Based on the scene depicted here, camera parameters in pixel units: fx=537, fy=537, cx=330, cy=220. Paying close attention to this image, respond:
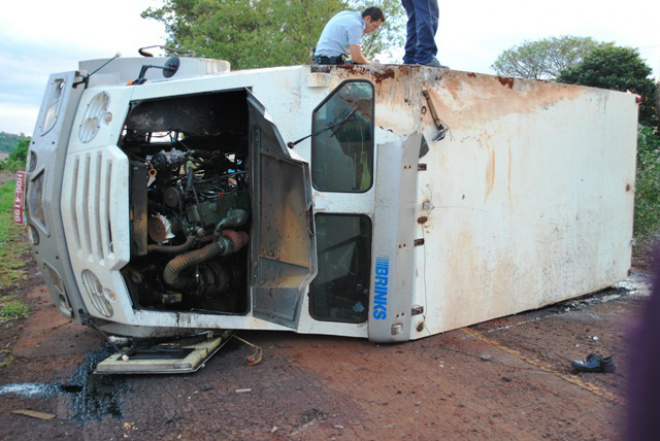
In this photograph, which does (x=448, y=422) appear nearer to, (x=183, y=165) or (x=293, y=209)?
(x=293, y=209)

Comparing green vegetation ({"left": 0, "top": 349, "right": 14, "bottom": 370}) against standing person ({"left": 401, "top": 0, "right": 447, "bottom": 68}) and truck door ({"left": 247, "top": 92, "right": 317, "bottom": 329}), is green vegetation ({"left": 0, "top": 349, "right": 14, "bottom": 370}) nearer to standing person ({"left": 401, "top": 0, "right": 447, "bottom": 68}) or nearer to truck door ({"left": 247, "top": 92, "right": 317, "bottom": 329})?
truck door ({"left": 247, "top": 92, "right": 317, "bottom": 329})

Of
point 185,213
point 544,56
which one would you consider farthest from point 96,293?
point 544,56

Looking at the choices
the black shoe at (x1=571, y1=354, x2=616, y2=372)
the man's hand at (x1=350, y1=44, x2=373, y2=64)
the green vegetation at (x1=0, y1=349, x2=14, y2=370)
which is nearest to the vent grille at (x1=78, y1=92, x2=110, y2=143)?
the green vegetation at (x1=0, y1=349, x2=14, y2=370)

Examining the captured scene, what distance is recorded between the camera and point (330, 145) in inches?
167

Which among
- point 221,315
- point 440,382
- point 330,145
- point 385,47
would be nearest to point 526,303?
point 440,382

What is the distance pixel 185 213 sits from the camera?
4.20 metres

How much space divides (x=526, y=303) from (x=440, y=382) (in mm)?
1802

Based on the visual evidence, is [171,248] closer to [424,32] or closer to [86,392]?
[86,392]

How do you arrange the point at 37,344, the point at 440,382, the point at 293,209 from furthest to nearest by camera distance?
the point at 37,344 < the point at 293,209 < the point at 440,382

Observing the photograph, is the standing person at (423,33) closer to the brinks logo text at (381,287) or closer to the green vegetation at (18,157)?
the brinks logo text at (381,287)

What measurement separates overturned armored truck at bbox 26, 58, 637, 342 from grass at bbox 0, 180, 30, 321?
1.96 m

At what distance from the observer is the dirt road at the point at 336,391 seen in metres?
3.21

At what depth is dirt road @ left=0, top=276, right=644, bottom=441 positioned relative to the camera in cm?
321

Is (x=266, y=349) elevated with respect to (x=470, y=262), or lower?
lower
